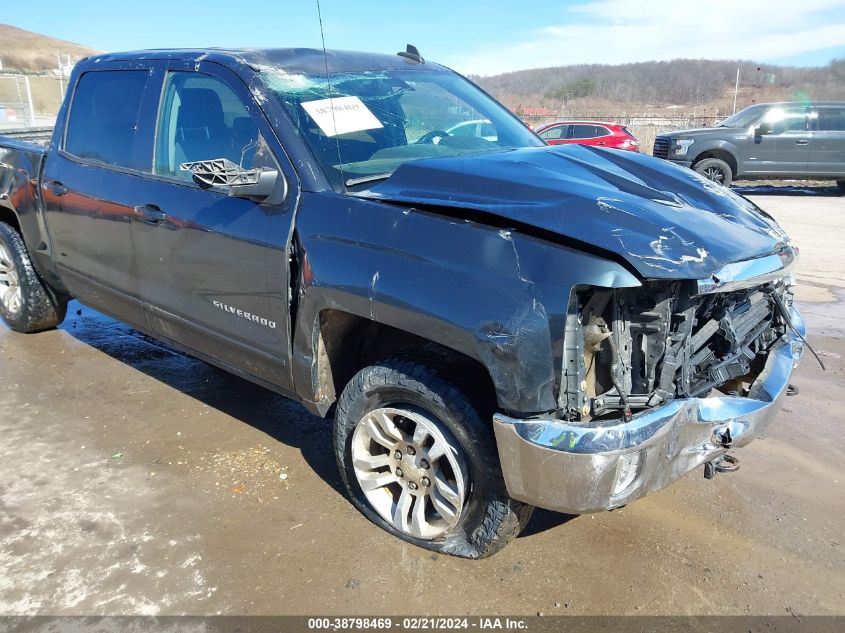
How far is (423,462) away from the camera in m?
2.64

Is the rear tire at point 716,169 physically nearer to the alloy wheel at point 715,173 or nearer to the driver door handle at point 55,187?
the alloy wheel at point 715,173

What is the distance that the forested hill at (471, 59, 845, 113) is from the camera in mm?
78750

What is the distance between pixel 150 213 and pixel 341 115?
1138 mm

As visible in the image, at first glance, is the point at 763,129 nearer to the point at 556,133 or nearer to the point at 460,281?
the point at 556,133

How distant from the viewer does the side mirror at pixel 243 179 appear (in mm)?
2676

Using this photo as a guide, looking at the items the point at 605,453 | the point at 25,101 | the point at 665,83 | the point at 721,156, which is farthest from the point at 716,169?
the point at 665,83

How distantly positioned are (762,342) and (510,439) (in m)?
1.49

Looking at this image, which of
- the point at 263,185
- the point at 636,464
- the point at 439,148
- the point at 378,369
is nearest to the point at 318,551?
the point at 378,369

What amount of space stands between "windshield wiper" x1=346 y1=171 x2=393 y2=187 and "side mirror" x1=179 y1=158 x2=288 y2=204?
27 centimetres

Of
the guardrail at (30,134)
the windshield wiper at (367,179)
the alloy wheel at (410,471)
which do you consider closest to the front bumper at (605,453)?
the alloy wheel at (410,471)

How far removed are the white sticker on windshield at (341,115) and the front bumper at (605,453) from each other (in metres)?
1.52

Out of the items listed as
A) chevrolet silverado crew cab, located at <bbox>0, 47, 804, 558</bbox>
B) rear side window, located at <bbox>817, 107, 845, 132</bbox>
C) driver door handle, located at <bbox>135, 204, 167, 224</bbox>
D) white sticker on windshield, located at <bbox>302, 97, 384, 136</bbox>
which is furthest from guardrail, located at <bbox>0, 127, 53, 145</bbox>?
rear side window, located at <bbox>817, 107, 845, 132</bbox>

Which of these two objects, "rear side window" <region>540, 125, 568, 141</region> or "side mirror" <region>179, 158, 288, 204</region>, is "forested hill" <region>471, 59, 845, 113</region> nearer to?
"rear side window" <region>540, 125, 568, 141</region>

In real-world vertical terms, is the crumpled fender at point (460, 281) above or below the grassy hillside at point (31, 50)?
below
